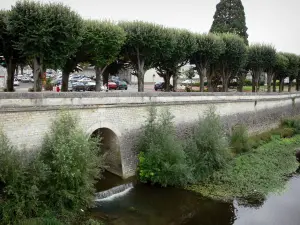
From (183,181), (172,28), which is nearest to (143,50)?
(172,28)

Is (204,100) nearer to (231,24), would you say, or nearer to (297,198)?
(297,198)

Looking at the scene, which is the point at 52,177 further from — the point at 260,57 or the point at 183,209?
the point at 260,57

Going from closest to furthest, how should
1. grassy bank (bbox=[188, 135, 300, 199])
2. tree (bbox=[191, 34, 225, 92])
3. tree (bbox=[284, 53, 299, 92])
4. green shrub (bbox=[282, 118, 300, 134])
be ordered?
1. grassy bank (bbox=[188, 135, 300, 199])
2. tree (bbox=[191, 34, 225, 92])
3. green shrub (bbox=[282, 118, 300, 134])
4. tree (bbox=[284, 53, 299, 92])

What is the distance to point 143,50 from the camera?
27422 mm

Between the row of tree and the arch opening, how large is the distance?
522 centimetres

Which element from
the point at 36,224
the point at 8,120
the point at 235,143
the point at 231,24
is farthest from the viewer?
the point at 231,24

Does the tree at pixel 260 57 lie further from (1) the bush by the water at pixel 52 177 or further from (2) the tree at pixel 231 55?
(1) the bush by the water at pixel 52 177

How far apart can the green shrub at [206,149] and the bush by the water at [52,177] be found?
804cm

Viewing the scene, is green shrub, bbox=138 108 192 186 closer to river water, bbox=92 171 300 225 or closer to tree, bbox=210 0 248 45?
river water, bbox=92 171 300 225

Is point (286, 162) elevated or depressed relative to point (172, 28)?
depressed

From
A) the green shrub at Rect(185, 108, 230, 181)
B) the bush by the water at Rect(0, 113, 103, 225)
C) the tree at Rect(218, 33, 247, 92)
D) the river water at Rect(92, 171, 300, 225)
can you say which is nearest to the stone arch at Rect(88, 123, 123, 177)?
the river water at Rect(92, 171, 300, 225)

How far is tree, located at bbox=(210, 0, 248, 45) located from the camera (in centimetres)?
4653

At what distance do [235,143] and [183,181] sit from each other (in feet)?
32.7

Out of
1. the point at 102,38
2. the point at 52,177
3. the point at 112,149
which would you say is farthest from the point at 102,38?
the point at 52,177
